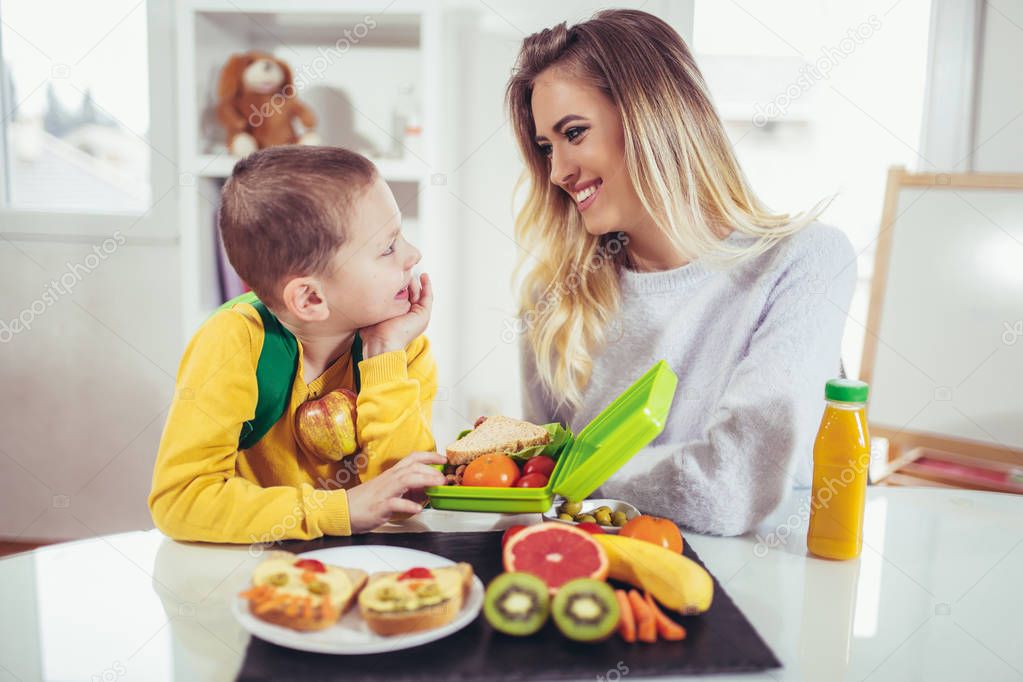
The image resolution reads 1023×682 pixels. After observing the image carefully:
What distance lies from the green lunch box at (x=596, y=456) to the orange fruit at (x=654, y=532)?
0.21 ft

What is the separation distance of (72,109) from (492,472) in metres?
2.30

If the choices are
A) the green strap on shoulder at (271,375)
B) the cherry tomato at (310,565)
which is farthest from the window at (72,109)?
the cherry tomato at (310,565)

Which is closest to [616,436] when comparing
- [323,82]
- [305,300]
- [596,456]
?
[596,456]

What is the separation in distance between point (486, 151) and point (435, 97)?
1.12 feet

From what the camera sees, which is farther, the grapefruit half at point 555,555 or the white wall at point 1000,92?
the white wall at point 1000,92

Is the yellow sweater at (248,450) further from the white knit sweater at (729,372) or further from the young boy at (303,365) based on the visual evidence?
the white knit sweater at (729,372)

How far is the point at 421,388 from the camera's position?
130 cm

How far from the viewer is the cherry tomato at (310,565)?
0.83 metres

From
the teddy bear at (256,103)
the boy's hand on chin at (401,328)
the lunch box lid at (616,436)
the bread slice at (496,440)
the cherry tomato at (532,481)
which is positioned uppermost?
the teddy bear at (256,103)

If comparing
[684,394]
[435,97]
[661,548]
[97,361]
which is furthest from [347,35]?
[661,548]

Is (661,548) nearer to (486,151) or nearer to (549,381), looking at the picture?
(549,381)

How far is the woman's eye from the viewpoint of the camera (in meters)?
1.43

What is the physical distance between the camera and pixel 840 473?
995 mm

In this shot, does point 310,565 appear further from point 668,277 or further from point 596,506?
point 668,277
